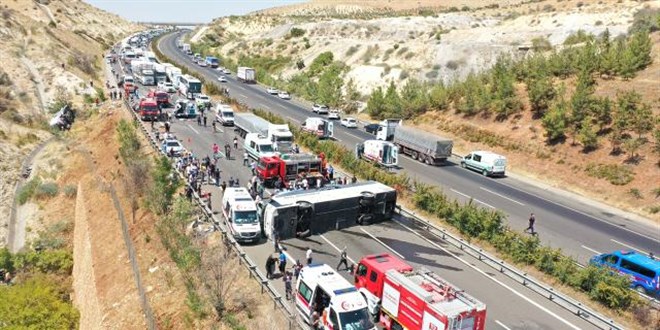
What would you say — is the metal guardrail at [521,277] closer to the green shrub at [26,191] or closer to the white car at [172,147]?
the white car at [172,147]

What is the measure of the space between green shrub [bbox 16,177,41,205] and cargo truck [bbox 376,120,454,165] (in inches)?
1420

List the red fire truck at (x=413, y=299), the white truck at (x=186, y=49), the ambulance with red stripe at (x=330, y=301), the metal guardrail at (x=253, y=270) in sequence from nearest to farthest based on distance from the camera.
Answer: the red fire truck at (x=413, y=299)
the ambulance with red stripe at (x=330, y=301)
the metal guardrail at (x=253, y=270)
the white truck at (x=186, y=49)

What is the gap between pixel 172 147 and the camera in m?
44.8

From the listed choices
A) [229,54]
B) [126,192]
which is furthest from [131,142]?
[229,54]

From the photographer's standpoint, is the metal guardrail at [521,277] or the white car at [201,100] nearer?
the metal guardrail at [521,277]

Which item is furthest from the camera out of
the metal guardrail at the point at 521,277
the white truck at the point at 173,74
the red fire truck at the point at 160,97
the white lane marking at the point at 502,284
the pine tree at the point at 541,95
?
the white truck at the point at 173,74

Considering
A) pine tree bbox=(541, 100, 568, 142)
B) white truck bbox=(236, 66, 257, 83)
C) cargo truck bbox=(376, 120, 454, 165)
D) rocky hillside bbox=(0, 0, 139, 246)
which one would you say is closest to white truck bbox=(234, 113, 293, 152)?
cargo truck bbox=(376, 120, 454, 165)

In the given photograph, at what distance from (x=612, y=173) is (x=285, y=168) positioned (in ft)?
91.9

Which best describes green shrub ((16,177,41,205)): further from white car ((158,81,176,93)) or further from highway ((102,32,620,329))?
white car ((158,81,176,93))

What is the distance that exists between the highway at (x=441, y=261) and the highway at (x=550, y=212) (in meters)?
6.82

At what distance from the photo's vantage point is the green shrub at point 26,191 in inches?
1975

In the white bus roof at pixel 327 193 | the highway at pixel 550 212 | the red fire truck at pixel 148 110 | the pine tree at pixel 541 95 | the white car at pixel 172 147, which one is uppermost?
the pine tree at pixel 541 95

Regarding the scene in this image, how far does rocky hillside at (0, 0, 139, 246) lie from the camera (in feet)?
198

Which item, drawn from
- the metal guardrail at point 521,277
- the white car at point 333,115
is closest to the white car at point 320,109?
the white car at point 333,115
